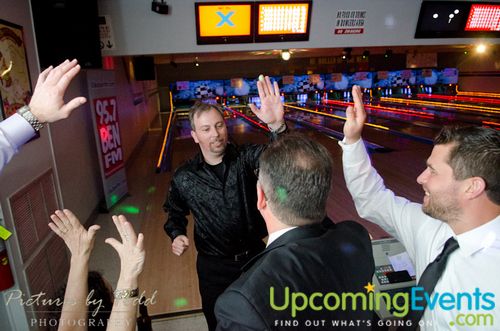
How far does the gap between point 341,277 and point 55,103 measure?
1.03 m

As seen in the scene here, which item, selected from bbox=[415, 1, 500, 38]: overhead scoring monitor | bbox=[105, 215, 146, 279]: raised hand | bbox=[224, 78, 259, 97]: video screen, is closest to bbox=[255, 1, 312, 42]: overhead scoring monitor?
bbox=[415, 1, 500, 38]: overhead scoring monitor

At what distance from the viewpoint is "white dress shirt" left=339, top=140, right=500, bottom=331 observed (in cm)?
107

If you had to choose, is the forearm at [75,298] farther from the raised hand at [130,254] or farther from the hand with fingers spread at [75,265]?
the raised hand at [130,254]

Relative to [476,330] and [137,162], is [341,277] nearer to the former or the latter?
[476,330]

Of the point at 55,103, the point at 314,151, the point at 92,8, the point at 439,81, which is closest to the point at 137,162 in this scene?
the point at 92,8

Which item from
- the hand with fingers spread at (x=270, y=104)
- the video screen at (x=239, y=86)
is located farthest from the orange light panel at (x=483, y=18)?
the video screen at (x=239, y=86)

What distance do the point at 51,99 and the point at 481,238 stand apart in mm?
1457

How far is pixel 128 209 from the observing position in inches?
171

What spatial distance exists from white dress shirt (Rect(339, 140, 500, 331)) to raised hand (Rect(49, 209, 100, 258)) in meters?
1.05

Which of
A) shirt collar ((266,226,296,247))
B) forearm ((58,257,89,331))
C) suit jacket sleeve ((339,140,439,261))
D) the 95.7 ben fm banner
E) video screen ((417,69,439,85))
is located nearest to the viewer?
shirt collar ((266,226,296,247))

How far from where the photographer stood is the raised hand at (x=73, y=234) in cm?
107

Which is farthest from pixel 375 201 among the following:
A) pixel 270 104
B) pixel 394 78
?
pixel 394 78

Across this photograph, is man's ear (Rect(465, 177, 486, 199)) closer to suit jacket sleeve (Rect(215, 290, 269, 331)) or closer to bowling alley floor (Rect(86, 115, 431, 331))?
suit jacket sleeve (Rect(215, 290, 269, 331))

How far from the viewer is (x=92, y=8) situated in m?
2.92
